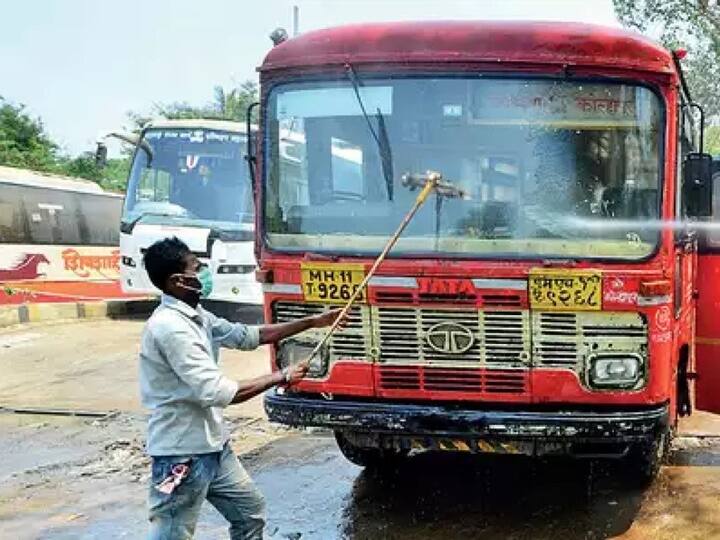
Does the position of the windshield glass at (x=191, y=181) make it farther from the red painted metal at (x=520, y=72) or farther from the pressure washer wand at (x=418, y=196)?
the pressure washer wand at (x=418, y=196)

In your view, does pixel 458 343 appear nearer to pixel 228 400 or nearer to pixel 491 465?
pixel 228 400

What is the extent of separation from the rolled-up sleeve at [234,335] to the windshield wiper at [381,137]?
1.28m

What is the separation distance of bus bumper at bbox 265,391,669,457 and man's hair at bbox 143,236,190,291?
1.63 meters

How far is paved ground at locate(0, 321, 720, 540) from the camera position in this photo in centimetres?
552

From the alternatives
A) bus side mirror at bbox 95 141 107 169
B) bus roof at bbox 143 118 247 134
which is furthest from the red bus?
bus roof at bbox 143 118 247 134

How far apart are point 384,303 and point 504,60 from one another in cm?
146

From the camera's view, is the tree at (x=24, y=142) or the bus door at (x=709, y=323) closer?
the bus door at (x=709, y=323)

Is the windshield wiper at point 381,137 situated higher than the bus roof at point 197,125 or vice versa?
the bus roof at point 197,125

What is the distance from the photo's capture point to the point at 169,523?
3.85 metres

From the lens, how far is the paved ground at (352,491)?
552cm

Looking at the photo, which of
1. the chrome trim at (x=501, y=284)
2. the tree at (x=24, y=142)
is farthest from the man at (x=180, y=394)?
the tree at (x=24, y=142)

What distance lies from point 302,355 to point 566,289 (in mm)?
1546

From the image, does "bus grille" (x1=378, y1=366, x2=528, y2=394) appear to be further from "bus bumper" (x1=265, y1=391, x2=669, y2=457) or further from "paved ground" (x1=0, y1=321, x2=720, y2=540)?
"paved ground" (x1=0, y1=321, x2=720, y2=540)

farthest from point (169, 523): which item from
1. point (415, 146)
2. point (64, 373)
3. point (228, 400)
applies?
point (64, 373)
